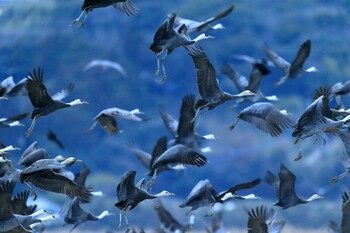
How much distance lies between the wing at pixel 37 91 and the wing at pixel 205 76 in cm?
60

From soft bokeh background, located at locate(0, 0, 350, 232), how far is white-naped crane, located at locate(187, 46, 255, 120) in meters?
3.35

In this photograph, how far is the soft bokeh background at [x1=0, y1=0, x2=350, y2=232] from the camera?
268 inches

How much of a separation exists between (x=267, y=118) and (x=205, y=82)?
0.48 meters

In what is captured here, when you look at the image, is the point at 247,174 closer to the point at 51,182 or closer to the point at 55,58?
the point at 55,58

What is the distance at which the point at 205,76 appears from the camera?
3346 mm

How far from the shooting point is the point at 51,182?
309 cm

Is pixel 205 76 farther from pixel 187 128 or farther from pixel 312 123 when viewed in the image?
pixel 187 128

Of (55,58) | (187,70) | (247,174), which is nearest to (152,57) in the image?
(187,70)

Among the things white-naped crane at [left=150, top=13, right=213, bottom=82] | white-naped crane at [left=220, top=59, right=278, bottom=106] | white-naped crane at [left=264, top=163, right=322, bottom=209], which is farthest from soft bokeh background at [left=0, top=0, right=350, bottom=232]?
white-naped crane at [left=150, top=13, right=213, bottom=82]

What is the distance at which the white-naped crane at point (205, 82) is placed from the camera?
3.31m

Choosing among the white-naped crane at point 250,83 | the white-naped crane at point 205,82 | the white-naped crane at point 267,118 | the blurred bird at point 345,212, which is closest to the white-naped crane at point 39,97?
the white-naped crane at point 205,82

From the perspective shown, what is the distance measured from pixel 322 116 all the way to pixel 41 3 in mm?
4342

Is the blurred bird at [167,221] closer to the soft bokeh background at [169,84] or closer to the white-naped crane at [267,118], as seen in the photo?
the white-naped crane at [267,118]

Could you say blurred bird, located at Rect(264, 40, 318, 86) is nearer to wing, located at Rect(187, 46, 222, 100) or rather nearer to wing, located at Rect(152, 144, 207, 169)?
Answer: wing, located at Rect(187, 46, 222, 100)
